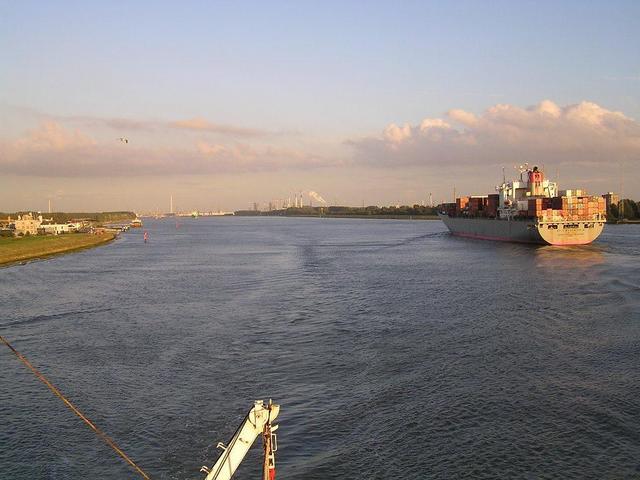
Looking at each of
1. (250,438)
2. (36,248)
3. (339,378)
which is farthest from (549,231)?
(250,438)

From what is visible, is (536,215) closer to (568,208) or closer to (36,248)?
(568,208)

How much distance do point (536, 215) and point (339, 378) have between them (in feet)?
197

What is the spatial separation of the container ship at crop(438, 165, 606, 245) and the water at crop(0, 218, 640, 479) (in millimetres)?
31813

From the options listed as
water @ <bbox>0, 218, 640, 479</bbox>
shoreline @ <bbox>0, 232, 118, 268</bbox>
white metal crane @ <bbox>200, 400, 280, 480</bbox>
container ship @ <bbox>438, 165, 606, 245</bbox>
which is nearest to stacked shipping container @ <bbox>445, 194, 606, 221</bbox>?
container ship @ <bbox>438, 165, 606, 245</bbox>

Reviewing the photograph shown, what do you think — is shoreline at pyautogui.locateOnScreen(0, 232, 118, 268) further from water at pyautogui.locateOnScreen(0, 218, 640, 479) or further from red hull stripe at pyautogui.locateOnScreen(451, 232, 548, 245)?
red hull stripe at pyautogui.locateOnScreen(451, 232, 548, 245)

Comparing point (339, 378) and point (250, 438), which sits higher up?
point (250, 438)

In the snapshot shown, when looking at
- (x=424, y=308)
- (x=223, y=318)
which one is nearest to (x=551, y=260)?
(x=424, y=308)

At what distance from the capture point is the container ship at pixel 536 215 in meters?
70.1

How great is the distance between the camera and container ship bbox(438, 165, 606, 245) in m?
70.1

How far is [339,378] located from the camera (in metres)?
18.7

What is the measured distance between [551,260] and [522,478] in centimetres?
4805

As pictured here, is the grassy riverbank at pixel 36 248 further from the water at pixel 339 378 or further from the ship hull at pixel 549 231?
the ship hull at pixel 549 231

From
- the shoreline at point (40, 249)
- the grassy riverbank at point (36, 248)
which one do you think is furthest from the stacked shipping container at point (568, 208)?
the grassy riverbank at point (36, 248)

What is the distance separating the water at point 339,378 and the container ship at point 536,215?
3181cm
